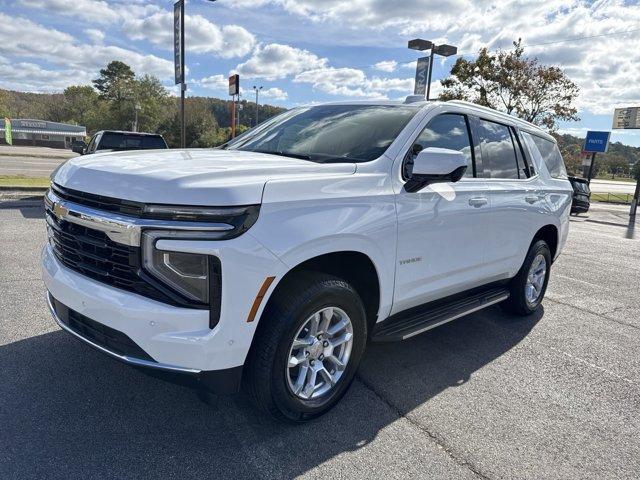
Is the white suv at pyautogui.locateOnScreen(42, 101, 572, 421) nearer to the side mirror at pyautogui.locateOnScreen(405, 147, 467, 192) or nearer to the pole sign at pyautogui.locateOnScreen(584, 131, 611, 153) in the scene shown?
the side mirror at pyautogui.locateOnScreen(405, 147, 467, 192)

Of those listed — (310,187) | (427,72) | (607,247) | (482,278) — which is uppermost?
(427,72)

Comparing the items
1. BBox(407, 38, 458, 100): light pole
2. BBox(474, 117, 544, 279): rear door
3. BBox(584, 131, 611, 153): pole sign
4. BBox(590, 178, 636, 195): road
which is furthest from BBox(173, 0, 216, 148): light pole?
BBox(590, 178, 636, 195): road

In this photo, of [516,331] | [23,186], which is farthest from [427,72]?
[516,331]

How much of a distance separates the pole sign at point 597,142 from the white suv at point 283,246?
25.1 meters

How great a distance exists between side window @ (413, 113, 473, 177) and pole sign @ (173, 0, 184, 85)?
1455 centimetres

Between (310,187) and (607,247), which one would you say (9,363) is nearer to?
(310,187)

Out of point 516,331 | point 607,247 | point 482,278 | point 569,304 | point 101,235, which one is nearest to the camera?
point 101,235

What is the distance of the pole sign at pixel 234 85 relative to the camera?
1994 cm

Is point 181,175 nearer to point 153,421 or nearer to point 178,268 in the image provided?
point 178,268

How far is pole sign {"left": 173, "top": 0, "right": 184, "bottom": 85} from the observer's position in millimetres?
16328

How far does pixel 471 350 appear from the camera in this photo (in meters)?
4.27

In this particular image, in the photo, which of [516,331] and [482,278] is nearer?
[482,278]

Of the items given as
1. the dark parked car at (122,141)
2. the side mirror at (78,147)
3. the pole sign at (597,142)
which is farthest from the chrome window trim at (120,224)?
the pole sign at (597,142)

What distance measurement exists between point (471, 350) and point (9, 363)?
3.62m
